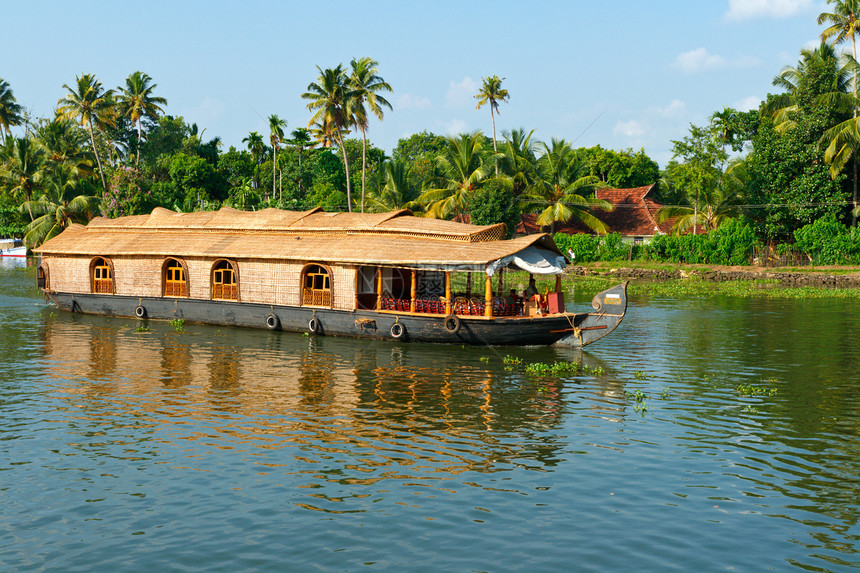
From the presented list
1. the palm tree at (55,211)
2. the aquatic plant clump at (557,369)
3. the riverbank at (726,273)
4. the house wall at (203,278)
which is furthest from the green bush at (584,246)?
the palm tree at (55,211)

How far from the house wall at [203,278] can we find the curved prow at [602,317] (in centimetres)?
638

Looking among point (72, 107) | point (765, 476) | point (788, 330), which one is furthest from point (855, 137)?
point (72, 107)

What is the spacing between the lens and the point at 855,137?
4016 cm

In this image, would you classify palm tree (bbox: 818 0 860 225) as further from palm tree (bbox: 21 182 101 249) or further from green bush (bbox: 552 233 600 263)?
palm tree (bbox: 21 182 101 249)

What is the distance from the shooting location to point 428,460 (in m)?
11.2

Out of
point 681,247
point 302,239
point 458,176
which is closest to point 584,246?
point 681,247

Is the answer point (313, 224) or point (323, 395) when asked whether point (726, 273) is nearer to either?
point (313, 224)

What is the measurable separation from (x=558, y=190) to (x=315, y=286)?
29869 millimetres

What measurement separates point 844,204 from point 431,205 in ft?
77.6

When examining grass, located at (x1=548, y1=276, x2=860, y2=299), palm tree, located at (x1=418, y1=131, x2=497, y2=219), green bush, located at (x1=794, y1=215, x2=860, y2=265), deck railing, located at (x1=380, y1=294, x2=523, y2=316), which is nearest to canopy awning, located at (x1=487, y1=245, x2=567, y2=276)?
deck railing, located at (x1=380, y1=294, x2=523, y2=316)

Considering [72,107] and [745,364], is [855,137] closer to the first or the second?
[745,364]

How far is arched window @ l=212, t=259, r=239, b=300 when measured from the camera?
79.2 feet

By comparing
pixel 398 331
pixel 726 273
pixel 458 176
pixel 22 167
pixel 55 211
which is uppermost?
pixel 22 167

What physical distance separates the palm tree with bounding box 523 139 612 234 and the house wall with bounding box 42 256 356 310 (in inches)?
1116
